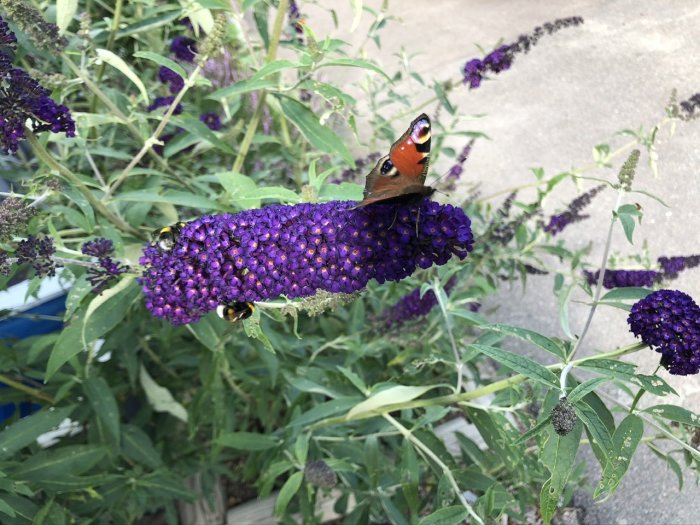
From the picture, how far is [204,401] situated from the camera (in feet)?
6.88

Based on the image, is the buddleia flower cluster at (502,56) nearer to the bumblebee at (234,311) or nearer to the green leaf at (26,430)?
the bumblebee at (234,311)

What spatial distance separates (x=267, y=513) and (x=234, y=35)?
2435mm

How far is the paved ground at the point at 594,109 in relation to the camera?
1406 mm

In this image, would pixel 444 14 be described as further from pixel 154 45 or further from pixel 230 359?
pixel 230 359

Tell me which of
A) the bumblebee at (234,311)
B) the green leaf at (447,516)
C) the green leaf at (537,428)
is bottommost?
the green leaf at (447,516)

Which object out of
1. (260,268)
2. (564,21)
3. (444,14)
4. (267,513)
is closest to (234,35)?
(444,14)

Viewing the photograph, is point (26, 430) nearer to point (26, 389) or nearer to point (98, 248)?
point (26, 389)

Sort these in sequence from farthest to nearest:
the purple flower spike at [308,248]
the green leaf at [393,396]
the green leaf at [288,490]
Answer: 1. the green leaf at [288,490]
2. the green leaf at [393,396]
3. the purple flower spike at [308,248]

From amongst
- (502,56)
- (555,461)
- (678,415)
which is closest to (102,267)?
(555,461)

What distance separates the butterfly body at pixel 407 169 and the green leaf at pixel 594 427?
0.52 metres

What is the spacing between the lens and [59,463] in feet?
5.81

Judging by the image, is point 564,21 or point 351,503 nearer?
point 564,21

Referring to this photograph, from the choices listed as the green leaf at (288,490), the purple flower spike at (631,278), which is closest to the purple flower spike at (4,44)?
the green leaf at (288,490)

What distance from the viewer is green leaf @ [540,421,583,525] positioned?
1053mm
